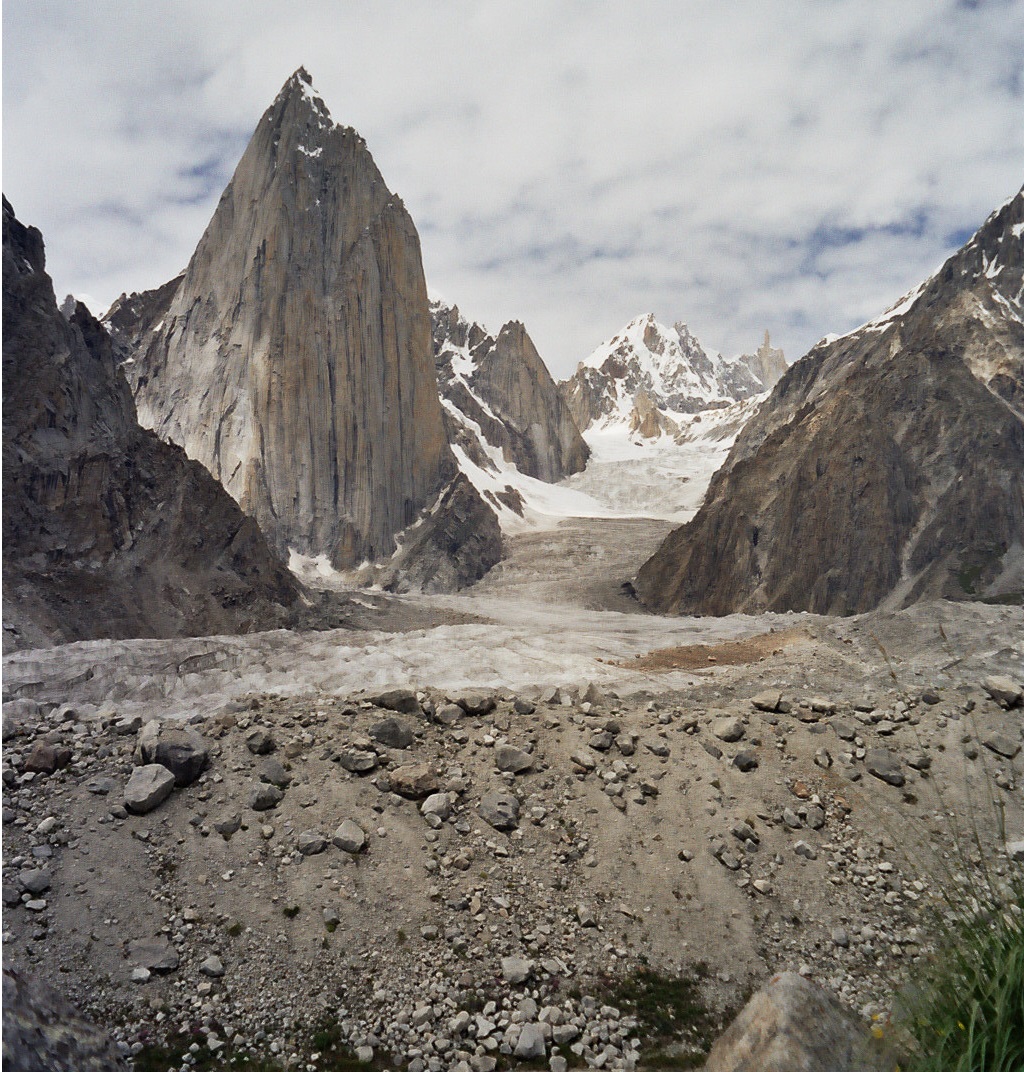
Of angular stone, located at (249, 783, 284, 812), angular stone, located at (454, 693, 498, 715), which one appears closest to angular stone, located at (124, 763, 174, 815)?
angular stone, located at (249, 783, 284, 812)

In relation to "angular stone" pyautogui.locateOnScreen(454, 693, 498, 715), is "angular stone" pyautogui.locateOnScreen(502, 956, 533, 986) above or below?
below

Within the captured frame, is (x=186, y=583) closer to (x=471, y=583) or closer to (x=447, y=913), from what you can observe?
(x=447, y=913)

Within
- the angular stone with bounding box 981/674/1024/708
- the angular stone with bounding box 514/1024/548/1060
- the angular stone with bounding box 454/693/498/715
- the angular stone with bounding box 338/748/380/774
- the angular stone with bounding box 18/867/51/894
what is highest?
the angular stone with bounding box 981/674/1024/708

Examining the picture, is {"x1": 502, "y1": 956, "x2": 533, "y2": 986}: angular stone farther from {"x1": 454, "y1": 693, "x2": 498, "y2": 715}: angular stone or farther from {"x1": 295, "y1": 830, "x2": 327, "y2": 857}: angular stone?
{"x1": 454, "y1": 693, "x2": 498, "y2": 715}: angular stone

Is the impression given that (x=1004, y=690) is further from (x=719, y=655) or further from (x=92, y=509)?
(x=92, y=509)

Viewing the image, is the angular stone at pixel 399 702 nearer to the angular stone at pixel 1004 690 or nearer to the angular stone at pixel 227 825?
the angular stone at pixel 227 825

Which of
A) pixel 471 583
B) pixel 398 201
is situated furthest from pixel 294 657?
pixel 398 201

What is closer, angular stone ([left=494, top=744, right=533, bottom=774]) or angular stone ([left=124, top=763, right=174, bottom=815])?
angular stone ([left=124, top=763, right=174, bottom=815])
